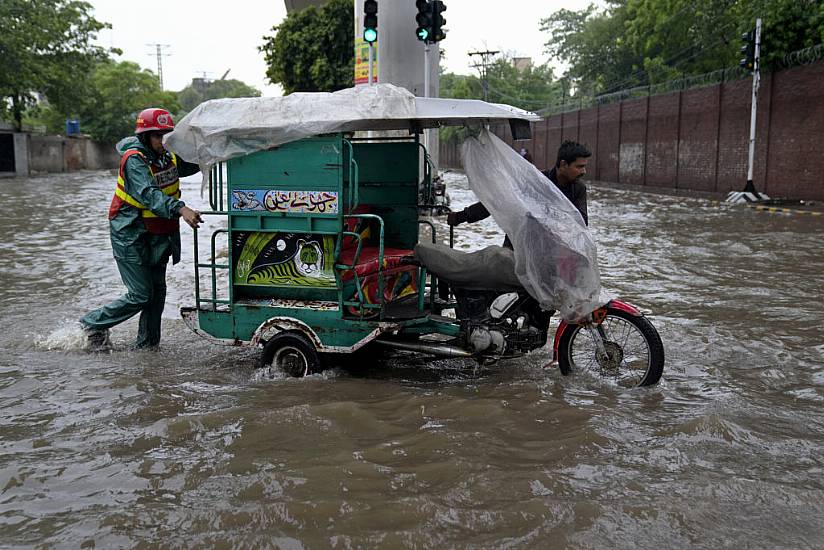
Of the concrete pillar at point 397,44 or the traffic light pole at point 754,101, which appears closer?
the concrete pillar at point 397,44

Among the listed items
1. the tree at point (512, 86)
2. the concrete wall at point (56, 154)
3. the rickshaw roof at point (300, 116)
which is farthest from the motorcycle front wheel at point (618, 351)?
the tree at point (512, 86)

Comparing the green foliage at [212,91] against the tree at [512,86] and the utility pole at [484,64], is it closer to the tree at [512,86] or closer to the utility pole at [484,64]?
the tree at [512,86]

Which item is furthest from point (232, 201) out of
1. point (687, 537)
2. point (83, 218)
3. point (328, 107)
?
point (83, 218)

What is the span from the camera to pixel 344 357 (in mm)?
6125

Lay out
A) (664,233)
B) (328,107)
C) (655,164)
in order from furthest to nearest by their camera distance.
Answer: (655,164) < (664,233) < (328,107)

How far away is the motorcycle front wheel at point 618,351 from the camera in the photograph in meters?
5.21

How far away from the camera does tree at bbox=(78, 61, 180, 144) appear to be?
2283 inches

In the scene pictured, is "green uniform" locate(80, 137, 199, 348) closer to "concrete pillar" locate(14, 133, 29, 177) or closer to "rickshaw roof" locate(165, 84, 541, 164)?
"rickshaw roof" locate(165, 84, 541, 164)

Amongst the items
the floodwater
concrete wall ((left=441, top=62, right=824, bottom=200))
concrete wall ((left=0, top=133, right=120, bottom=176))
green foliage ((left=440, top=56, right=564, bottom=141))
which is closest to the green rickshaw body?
the floodwater

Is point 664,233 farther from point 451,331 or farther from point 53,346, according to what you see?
point 53,346

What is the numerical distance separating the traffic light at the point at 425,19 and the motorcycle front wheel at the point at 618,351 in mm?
9407

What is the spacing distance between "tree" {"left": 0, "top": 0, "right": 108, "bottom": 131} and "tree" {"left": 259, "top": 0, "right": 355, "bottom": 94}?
16137 millimetres

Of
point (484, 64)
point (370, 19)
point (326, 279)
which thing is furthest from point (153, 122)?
point (484, 64)

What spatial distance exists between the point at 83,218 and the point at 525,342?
1577 centimetres
